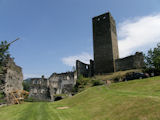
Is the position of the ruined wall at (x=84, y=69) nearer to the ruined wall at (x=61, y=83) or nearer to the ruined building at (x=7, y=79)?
the ruined wall at (x=61, y=83)

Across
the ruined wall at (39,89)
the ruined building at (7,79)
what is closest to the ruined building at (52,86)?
the ruined wall at (39,89)

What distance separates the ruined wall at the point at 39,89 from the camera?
49.3 meters

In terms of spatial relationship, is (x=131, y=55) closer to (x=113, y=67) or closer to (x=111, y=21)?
(x=113, y=67)

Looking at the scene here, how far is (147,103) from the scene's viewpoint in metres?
10.6

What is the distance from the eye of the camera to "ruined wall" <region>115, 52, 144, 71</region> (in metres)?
41.2

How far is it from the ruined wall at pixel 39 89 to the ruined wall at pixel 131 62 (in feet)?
84.4

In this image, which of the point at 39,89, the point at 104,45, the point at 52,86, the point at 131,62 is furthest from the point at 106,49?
the point at 39,89

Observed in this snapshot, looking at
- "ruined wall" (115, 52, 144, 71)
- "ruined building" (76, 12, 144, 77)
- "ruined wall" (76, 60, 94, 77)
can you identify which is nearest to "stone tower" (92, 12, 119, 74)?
"ruined building" (76, 12, 144, 77)

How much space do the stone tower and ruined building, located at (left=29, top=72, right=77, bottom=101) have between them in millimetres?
10328

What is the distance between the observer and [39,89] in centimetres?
5094

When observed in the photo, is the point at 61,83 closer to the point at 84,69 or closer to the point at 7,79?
the point at 84,69

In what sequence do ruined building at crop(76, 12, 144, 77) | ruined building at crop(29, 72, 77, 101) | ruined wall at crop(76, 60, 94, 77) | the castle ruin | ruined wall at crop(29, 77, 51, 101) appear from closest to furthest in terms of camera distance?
the castle ruin
ruined building at crop(76, 12, 144, 77)
ruined building at crop(29, 72, 77, 101)
ruined wall at crop(29, 77, 51, 101)
ruined wall at crop(76, 60, 94, 77)

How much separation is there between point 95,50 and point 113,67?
29.4 feet

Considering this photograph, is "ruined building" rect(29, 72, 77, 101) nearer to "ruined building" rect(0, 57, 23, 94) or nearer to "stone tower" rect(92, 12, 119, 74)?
"stone tower" rect(92, 12, 119, 74)
